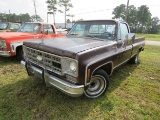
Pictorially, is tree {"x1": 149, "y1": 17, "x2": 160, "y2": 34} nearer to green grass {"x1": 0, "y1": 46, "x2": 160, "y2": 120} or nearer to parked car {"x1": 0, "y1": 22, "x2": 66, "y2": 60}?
parked car {"x1": 0, "y1": 22, "x2": 66, "y2": 60}

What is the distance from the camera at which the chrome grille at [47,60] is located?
8.58ft

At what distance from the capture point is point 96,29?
386cm

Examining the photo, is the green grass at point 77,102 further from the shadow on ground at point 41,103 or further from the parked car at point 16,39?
the parked car at point 16,39

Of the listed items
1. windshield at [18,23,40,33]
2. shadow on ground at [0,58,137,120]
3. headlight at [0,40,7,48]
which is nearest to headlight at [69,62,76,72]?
shadow on ground at [0,58,137,120]

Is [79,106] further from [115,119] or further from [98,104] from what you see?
[115,119]

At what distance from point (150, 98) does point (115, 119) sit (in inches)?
52.1

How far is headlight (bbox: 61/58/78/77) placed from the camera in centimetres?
238

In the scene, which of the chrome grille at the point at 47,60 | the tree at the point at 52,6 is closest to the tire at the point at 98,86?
the chrome grille at the point at 47,60

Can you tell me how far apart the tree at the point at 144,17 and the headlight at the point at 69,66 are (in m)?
70.5

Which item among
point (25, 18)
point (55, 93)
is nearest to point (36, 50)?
point (55, 93)

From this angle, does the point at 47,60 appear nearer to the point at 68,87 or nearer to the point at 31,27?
the point at 68,87

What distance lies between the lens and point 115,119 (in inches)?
103

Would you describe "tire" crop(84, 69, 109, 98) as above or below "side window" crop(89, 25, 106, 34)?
below

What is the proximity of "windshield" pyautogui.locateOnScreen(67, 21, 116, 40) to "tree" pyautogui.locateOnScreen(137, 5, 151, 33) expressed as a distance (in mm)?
68557
